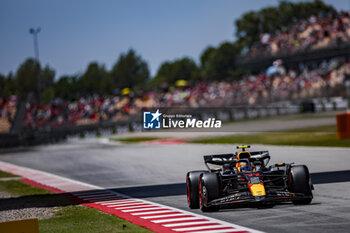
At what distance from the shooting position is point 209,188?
9867 mm

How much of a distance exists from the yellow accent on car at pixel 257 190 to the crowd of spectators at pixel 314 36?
44977 millimetres

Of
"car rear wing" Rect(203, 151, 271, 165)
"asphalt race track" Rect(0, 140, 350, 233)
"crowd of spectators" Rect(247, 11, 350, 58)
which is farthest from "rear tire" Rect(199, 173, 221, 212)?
"crowd of spectators" Rect(247, 11, 350, 58)

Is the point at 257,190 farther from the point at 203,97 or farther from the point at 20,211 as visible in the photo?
the point at 203,97

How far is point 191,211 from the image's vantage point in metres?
10.4

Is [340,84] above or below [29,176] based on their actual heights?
above

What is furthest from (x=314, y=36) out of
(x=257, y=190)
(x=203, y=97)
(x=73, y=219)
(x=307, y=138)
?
(x=73, y=219)

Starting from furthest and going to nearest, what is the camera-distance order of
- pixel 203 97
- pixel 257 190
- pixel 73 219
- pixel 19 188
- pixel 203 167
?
pixel 203 97
pixel 203 167
pixel 19 188
pixel 73 219
pixel 257 190

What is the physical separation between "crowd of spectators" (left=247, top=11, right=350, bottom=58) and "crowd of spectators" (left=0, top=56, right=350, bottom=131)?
221 cm

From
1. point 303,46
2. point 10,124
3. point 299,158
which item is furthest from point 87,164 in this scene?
point 303,46

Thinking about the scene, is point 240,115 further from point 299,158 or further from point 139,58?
point 139,58

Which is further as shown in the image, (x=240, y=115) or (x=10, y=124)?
(x=240, y=115)

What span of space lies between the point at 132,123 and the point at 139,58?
164ft

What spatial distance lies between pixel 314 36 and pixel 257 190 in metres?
49.8

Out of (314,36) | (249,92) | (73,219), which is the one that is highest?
(314,36)
